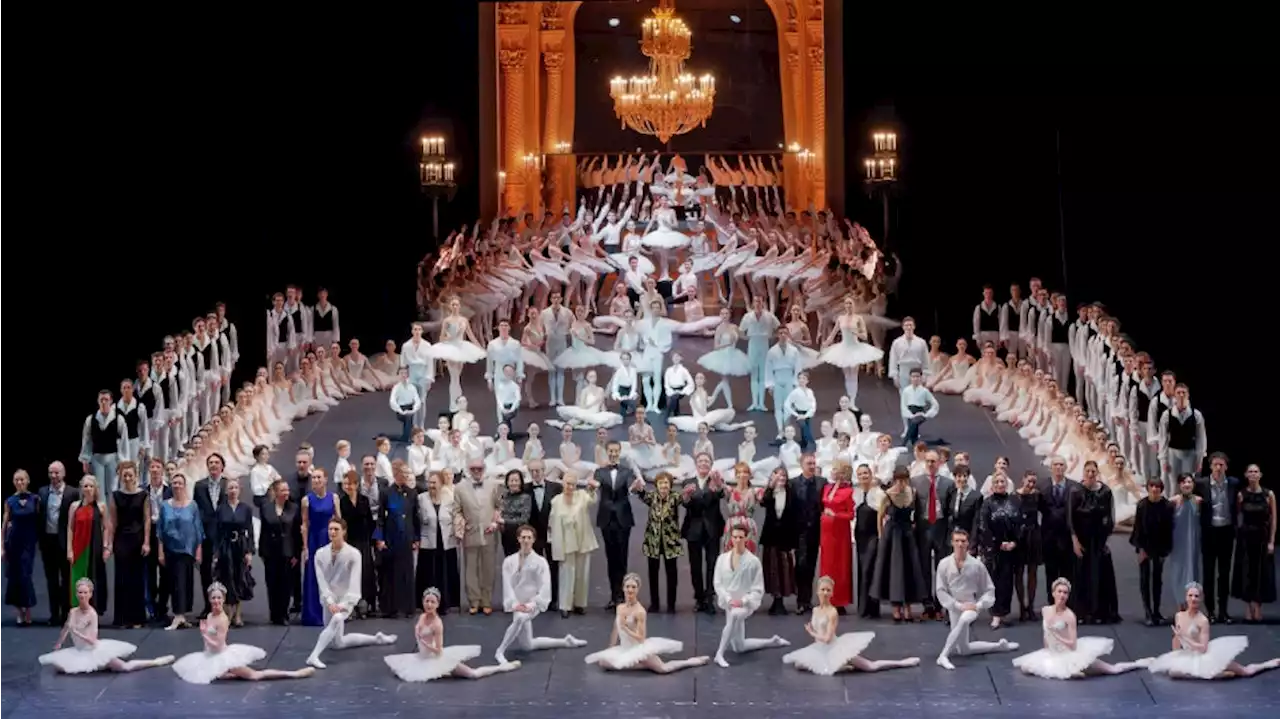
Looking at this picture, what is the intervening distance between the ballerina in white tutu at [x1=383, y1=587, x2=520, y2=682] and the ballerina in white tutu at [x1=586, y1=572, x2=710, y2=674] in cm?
64

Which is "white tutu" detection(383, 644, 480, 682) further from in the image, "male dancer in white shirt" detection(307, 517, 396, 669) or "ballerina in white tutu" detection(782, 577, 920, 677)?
"ballerina in white tutu" detection(782, 577, 920, 677)

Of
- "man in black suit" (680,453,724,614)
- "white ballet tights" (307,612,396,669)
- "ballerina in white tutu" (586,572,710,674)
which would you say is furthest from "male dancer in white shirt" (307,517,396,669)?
"man in black suit" (680,453,724,614)

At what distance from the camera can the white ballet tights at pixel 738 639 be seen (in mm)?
13461

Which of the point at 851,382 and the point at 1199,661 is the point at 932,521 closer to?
the point at 1199,661

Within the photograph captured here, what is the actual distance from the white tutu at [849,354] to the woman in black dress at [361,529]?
5.31 m

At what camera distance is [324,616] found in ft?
45.7

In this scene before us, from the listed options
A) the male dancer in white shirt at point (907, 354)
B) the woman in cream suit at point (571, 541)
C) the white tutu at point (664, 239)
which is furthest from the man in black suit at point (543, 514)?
the white tutu at point (664, 239)

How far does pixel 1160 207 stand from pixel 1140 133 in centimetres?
59

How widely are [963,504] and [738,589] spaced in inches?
62.1

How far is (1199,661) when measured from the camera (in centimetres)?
1295

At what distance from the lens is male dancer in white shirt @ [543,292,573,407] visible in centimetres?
1912

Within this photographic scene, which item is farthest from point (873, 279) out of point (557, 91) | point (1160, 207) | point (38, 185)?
point (557, 91)

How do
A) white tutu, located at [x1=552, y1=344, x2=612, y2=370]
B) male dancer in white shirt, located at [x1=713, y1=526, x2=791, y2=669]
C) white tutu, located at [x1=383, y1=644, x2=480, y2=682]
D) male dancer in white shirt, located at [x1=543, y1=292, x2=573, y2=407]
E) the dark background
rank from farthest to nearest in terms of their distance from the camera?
male dancer in white shirt, located at [x1=543, y1=292, x2=573, y2=407] → white tutu, located at [x1=552, y1=344, x2=612, y2=370] → the dark background → male dancer in white shirt, located at [x1=713, y1=526, x2=791, y2=669] → white tutu, located at [x1=383, y1=644, x2=480, y2=682]

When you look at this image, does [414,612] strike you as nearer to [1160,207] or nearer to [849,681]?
[849,681]
